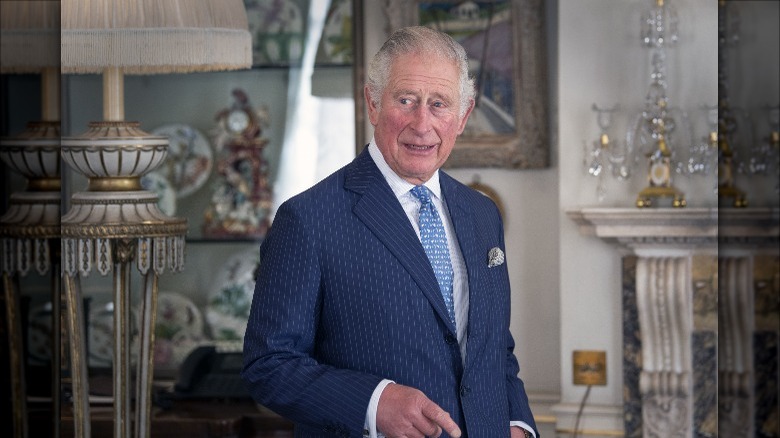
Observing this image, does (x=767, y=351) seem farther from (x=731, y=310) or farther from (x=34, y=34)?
(x=34, y=34)

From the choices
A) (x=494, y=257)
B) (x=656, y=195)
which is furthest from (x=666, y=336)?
(x=494, y=257)

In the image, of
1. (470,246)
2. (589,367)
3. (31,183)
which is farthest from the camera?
(589,367)

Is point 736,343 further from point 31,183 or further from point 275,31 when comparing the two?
point 275,31

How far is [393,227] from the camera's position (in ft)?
5.83

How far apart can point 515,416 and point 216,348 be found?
1.92m

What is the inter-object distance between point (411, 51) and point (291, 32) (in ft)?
6.78

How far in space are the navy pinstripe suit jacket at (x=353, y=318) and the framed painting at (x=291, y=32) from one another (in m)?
1.95

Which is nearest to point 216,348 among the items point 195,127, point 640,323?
point 195,127

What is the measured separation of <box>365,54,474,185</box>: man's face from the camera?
1745mm

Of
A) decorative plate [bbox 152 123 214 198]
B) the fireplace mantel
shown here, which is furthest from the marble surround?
decorative plate [bbox 152 123 214 198]

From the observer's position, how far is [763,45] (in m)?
1.29

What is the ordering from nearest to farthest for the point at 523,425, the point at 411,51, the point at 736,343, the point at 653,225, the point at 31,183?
the point at 736,343 → the point at 31,183 → the point at 411,51 → the point at 523,425 → the point at 653,225

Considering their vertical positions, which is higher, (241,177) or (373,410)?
(241,177)

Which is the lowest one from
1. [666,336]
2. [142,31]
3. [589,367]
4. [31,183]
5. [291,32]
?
[589,367]
